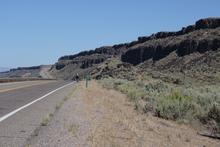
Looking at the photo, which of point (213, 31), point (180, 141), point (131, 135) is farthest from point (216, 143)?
point (213, 31)

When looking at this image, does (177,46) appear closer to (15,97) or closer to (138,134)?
(15,97)

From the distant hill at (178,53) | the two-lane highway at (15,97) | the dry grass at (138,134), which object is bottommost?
the dry grass at (138,134)

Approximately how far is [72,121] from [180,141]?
313cm

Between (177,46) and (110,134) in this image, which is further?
(177,46)

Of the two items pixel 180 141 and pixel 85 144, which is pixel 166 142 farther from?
pixel 85 144

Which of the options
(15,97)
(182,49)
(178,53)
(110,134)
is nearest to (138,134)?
(110,134)

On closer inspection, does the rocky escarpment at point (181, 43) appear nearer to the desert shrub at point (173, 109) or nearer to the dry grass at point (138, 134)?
the desert shrub at point (173, 109)

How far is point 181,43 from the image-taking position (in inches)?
4953

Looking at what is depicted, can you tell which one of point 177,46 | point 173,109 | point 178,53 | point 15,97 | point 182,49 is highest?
point 177,46

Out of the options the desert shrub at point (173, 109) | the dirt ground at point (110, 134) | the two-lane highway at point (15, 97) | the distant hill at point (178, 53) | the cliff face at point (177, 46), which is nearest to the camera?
the dirt ground at point (110, 134)

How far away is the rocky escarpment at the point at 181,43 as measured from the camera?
4537 inches

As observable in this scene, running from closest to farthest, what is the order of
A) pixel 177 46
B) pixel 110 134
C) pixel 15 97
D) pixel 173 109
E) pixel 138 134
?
pixel 110 134 → pixel 138 134 → pixel 173 109 → pixel 15 97 → pixel 177 46

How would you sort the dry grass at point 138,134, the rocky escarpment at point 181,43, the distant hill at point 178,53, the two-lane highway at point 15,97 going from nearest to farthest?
the dry grass at point 138,134, the two-lane highway at point 15,97, the distant hill at point 178,53, the rocky escarpment at point 181,43

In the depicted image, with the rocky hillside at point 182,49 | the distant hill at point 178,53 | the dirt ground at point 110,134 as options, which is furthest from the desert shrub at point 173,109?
the rocky hillside at point 182,49
